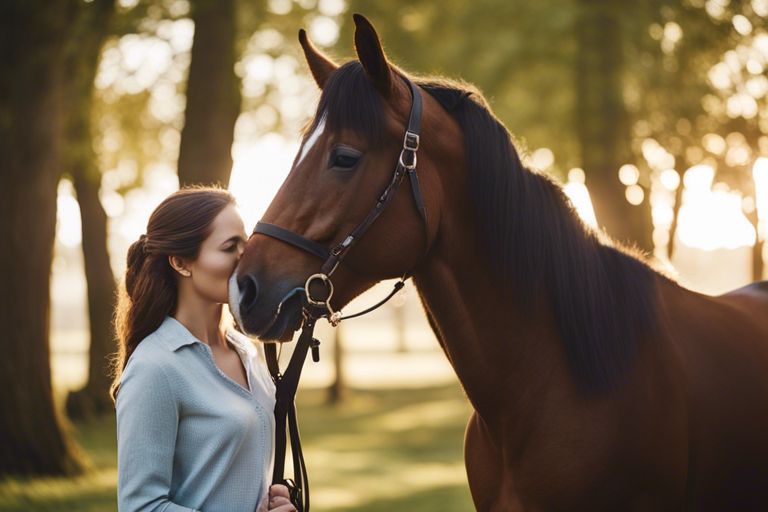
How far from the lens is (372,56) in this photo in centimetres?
266

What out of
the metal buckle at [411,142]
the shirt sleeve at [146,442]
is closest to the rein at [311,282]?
the metal buckle at [411,142]

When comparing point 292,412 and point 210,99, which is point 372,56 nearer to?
point 292,412

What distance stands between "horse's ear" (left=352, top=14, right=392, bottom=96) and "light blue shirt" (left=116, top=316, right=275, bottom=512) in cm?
105

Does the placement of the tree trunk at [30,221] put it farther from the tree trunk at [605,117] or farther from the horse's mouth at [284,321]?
the tree trunk at [605,117]

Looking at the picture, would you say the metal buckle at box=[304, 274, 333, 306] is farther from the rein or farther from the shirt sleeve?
the shirt sleeve

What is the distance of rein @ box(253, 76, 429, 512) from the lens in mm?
2607

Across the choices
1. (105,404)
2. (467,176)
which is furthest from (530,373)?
(105,404)

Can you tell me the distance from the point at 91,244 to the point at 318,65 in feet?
46.3

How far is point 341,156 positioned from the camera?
8.69ft

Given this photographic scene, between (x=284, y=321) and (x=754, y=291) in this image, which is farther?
(x=754, y=291)

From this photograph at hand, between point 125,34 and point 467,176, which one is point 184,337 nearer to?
point 467,176

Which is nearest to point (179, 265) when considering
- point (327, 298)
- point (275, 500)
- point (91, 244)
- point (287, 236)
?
point (287, 236)

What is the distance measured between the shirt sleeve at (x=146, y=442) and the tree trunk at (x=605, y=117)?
903 cm

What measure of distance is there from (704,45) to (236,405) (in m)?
9.82
